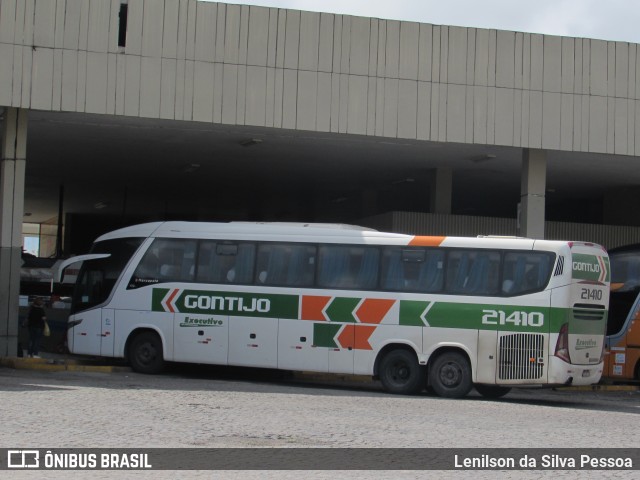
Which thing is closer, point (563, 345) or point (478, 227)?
point (563, 345)

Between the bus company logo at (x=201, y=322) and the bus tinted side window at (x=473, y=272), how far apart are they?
4.87 metres

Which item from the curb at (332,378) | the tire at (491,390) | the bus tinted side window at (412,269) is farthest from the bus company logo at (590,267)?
the curb at (332,378)

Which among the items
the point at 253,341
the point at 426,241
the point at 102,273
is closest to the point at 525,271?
the point at 426,241

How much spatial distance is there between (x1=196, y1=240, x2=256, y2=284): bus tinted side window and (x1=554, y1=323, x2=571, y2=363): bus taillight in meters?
6.32

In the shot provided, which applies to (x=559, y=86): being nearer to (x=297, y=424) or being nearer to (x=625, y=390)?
(x=625, y=390)

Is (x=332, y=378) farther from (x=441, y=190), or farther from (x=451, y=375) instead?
(x=441, y=190)

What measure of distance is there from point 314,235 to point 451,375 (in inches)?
156

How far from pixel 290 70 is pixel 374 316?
619cm

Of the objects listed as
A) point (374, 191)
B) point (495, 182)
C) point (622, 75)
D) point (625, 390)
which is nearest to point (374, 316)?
point (625, 390)

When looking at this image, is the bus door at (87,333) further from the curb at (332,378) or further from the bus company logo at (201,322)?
the curb at (332,378)

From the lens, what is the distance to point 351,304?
21.3 m

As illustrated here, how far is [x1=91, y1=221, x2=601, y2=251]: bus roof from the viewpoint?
20672mm

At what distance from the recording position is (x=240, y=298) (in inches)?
867

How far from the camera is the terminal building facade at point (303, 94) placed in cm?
2292
